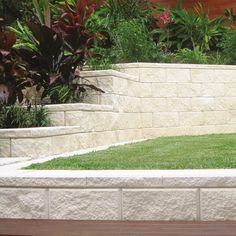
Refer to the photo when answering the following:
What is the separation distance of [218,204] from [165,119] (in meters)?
4.90

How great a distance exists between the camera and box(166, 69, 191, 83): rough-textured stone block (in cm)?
848

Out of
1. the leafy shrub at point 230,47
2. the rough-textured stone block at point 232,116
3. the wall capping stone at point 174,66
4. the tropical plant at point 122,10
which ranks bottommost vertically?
the rough-textured stone block at point 232,116

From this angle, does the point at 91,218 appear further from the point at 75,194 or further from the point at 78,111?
the point at 78,111

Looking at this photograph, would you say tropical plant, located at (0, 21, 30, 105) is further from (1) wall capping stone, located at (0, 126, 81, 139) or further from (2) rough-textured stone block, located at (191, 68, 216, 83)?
(2) rough-textured stone block, located at (191, 68, 216, 83)

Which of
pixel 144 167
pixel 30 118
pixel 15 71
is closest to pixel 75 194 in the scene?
pixel 144 167

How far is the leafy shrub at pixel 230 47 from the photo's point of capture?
933 centimetres

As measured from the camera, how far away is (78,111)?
6.17 m

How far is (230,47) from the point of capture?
30.8 feet

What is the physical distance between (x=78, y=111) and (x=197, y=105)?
317 cm

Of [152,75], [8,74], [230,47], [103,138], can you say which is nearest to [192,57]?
[230,47]

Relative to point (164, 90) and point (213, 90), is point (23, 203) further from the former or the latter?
point (213, 90)

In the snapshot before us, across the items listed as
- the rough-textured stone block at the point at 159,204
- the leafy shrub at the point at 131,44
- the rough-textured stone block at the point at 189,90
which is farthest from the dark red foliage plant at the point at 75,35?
the rough-textured stone block at the point at 159,204

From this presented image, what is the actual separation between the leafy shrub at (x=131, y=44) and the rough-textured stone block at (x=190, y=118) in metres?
1.21

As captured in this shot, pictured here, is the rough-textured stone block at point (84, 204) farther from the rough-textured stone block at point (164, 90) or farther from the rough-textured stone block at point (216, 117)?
the rough-textured stone block at point (216, 117)
